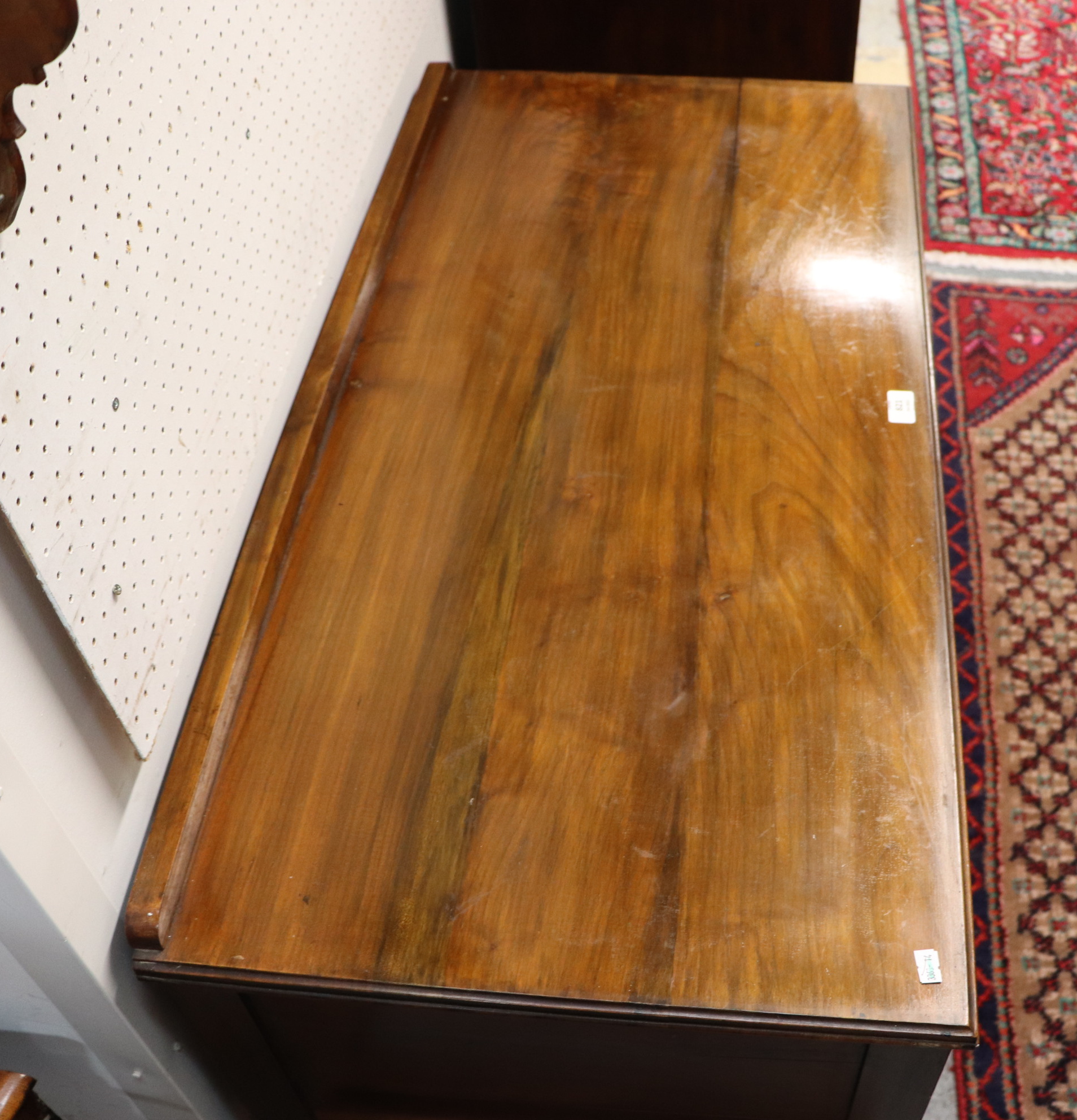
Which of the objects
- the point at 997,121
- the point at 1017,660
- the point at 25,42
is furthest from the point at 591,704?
the point at 997,121

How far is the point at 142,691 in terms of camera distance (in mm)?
881

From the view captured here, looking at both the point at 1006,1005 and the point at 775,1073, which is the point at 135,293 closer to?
the point at 775,1073

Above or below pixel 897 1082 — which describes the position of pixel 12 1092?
above

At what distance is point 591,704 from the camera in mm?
967

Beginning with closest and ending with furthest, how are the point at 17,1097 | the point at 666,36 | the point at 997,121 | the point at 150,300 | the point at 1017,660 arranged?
the point at 17,1097, the point at 150,300, the point at 1017,660, the point at 666,36, the point at 997,121

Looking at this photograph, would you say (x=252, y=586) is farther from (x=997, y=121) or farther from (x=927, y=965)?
(x=997, y=121)

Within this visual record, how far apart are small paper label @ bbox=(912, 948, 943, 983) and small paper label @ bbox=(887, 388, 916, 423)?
540 mm

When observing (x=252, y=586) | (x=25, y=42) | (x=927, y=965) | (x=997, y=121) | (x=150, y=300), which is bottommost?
(x=997, y=121)

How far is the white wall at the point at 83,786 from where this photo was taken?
29.3 inches

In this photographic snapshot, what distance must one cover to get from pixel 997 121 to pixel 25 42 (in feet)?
8.17

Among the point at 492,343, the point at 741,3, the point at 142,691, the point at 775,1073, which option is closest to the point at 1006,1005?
the point at 775,1073

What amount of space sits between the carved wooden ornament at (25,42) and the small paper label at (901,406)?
84cm

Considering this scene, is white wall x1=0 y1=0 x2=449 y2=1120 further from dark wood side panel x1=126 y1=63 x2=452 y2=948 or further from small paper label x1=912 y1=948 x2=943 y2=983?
small paper label x1=912 y1=948 x2=943 y2=983

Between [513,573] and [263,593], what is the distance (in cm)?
23
